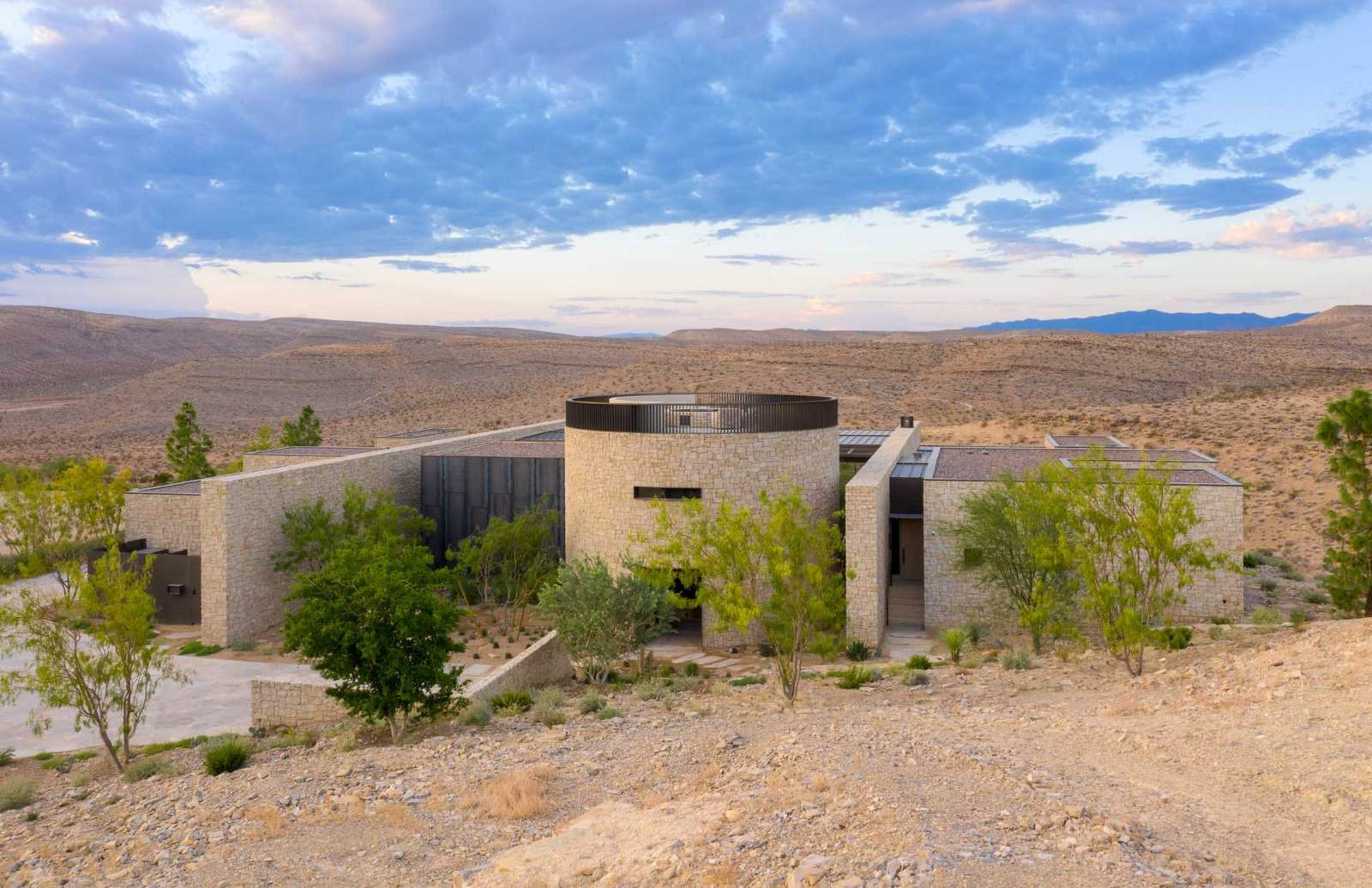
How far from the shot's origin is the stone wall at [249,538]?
21.7 metres

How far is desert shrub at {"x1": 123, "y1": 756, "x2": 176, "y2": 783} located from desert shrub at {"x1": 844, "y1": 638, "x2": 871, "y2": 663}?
1248 centimetres

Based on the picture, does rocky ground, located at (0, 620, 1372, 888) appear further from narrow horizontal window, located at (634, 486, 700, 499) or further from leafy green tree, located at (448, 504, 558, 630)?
leafy green tree, located at (448, 504, 558, 630)

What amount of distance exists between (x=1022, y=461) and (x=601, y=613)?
1408 cm

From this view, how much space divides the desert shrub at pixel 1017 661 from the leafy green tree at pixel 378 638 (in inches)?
395

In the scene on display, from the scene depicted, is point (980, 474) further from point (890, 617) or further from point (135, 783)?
point (135, 783)

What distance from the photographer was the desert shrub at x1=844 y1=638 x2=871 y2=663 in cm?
1889

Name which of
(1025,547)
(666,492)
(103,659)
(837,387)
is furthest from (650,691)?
(837,387)

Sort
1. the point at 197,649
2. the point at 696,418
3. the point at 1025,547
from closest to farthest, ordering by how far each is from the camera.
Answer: the point at 1025,547
the point at 696,418
the point at 197,649

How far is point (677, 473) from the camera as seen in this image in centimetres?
2056

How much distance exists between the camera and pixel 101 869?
10.5 metres

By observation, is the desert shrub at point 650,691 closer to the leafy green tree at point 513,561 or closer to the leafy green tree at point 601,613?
the leafy green tree at point 601,613

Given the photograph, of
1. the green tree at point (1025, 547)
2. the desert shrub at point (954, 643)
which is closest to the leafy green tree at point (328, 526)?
the desert shrub at point (954, 643)

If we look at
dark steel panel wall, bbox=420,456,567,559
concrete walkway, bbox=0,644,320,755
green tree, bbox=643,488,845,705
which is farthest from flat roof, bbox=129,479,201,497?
green tree, bbox=643,488,845,705

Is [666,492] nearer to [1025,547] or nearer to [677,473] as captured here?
[677,473]
